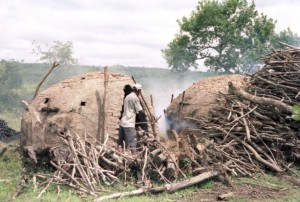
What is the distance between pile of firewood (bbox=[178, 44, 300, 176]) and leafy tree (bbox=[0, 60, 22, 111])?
29891 mm

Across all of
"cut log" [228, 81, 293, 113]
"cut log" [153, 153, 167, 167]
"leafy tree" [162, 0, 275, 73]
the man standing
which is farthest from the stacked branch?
"leafy tree" [162, 0, 275, 73]

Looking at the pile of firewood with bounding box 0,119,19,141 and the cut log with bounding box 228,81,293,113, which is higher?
the cut log with bounding box 228,81,293,113

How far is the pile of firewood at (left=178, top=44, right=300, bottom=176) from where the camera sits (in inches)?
385

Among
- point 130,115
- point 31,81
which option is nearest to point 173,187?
point 130,115

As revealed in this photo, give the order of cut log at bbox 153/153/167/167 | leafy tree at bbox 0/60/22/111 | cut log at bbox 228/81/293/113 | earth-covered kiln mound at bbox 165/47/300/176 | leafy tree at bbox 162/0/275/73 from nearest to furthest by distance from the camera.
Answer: cut log at bbox 153/153/167/167 < earth-covered kiln mound at bbox 165/47/300/176 < cut log at bbox 228/81/293/113 < leafy tree at bbox 162/0/275/73 < leafy tree at bbox 0/60/22/111

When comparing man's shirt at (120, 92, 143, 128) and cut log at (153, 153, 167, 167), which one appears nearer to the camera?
cut log at (153, 153, 167, 167)

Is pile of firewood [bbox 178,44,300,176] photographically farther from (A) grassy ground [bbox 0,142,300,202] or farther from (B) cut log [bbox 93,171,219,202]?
(A) grassy ground [bbox 0,142,300,202]

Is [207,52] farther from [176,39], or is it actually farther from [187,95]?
[187,95]

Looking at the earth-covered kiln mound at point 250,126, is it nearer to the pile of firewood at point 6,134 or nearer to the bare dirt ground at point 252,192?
the bare dirt ground at point 252,192

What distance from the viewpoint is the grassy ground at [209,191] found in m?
7.93

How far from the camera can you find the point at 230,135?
1055 centimetres

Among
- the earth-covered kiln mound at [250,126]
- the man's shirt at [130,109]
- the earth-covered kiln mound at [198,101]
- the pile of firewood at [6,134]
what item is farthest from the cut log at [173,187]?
the pile of firewood at [6,134]

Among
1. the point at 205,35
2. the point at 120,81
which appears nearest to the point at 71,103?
the point at 120,81

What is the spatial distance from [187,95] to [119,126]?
317cm
